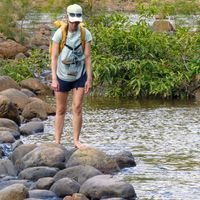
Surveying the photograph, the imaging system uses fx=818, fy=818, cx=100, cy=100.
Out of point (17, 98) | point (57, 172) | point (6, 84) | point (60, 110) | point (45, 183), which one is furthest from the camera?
point (6, 84)

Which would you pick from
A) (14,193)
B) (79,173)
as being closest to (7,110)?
(79,173)

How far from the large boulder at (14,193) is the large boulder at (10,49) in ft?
70.3

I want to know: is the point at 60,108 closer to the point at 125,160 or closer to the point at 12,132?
the point at 125,160

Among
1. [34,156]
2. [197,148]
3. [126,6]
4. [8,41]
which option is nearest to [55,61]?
[34,156]

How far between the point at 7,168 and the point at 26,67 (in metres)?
11.6

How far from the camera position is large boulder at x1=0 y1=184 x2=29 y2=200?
848 centimetres

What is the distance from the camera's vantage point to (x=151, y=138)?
42.2 ft

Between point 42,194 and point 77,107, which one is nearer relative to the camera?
point 42,194

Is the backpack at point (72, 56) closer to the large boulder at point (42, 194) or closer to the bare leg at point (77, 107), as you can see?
the bare leg at point (77, 107)

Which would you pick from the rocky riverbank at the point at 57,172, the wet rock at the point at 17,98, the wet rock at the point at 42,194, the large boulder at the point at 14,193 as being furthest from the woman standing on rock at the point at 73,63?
the wet rock at the point at 17,98

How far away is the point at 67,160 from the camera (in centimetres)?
1039

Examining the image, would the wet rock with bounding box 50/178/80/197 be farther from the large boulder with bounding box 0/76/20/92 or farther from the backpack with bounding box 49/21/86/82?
the large boulder with bounding box 0/76/20/92

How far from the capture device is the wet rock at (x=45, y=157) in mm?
10250

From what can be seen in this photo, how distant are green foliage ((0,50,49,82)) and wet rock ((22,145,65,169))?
1068 cm
